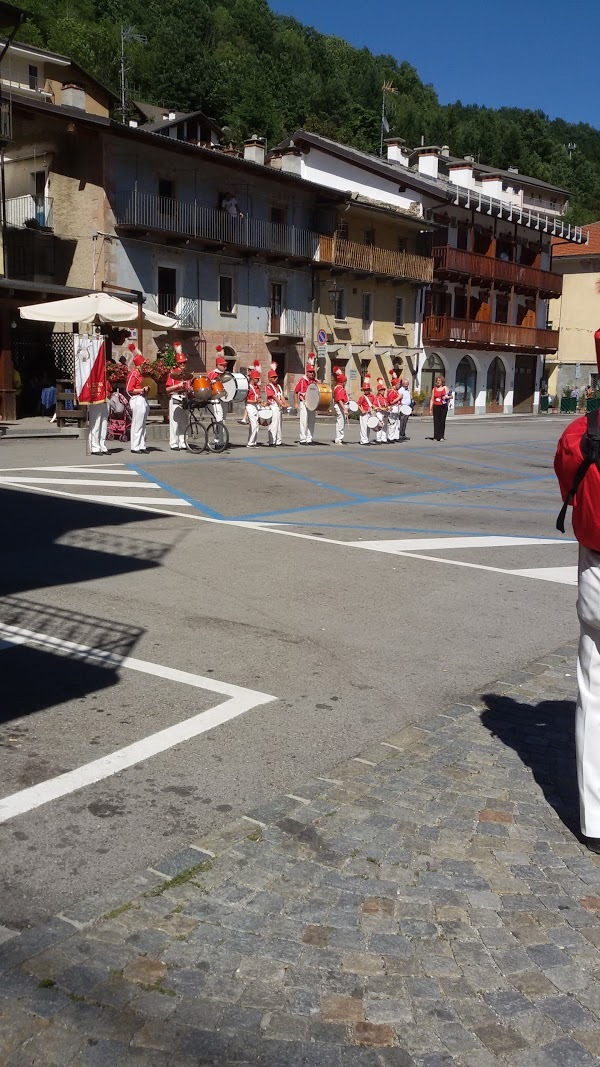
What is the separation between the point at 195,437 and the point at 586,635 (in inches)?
694

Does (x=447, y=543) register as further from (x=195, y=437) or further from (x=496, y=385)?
(x=496, y=385)

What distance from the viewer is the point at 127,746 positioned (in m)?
4.52

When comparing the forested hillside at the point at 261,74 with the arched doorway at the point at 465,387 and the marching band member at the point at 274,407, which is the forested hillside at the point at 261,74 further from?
the marching band member at the point at 274,407

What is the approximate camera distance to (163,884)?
331cm

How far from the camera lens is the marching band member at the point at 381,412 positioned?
1038 inches

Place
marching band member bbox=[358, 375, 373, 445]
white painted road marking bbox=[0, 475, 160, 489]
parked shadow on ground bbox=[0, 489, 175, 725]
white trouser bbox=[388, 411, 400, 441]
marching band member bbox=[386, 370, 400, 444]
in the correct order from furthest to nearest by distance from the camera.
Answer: white trouser bbox=[388, 411, 400, 441], marching band member bbox=[386, 370, 400, 444], marching band member bbox=[358, 375, 373, 445], white painted road marking bbox=[0, 475, 160, 489], parked shadow on ground bbox=[0, 489, 175, 725]

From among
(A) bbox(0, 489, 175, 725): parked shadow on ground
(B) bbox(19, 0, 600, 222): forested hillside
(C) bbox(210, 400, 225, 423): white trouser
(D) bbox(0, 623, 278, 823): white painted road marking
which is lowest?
(D) bbox(0, 623, 278, 823): white painted road marking

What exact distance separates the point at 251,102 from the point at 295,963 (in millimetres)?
66803

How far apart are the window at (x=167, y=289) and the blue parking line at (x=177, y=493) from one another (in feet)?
65.6

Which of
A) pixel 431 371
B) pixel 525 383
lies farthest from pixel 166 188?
pixel 525 383

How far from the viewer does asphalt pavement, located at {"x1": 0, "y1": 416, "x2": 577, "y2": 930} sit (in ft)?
12.9

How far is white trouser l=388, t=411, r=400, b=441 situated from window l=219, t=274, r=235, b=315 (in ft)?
42.8

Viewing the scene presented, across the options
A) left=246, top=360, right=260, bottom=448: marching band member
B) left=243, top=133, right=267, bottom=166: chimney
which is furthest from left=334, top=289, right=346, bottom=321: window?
left=246, top=360, right=260, bottom=448: marching band member

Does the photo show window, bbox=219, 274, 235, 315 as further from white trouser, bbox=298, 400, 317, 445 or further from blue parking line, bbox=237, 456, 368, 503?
blue parking line, bbox=237, 456, 368, 503
